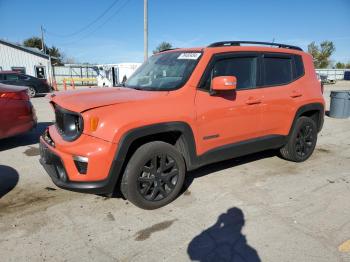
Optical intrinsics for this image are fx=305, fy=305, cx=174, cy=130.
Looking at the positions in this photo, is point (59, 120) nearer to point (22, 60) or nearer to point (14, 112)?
point (14, 112)

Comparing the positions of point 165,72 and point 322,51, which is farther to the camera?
point 322,51

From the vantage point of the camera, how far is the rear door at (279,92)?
14.2 feet

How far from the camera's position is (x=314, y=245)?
281 cm

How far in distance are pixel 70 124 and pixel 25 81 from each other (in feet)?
52.4

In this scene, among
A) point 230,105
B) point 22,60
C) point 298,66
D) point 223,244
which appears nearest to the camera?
point 223,244

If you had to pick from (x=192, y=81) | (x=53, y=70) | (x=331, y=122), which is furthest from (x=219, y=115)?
(x=53, y=70)

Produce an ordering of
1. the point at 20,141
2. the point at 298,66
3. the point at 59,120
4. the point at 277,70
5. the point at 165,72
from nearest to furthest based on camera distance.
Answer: the point at 59,120
the point at 165,72
the point at 277,70
the point at 298,66
the point at 20,141

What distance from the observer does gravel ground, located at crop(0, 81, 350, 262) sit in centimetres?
272

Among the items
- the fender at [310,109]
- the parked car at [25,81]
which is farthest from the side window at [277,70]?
the parked car at [25,81]

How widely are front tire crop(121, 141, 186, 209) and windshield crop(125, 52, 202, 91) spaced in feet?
2.57

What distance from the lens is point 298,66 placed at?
16.0 feet

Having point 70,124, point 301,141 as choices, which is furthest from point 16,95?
point 301,141

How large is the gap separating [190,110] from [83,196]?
5.64 ft

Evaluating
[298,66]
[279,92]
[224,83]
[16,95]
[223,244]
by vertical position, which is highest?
[298,66]
